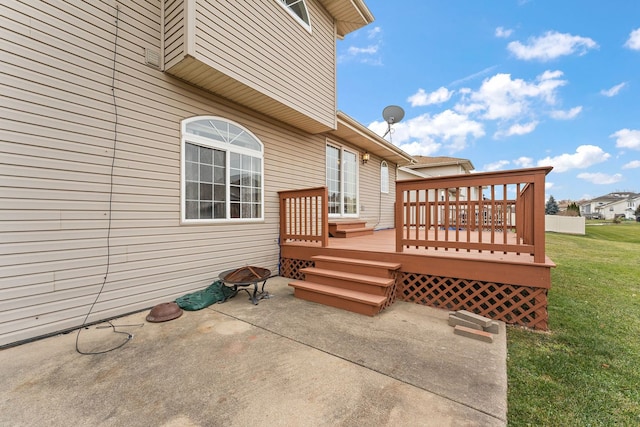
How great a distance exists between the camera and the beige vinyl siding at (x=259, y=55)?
3.25m

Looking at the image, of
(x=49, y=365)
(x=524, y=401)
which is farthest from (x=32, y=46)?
(x=524, y=401)

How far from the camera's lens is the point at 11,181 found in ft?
8.13

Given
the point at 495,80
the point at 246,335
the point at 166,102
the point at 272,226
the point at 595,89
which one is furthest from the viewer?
the point at 595,89

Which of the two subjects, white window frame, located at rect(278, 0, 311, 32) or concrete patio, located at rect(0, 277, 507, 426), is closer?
concrete patio, located at rect(0, 277, 507, 426)

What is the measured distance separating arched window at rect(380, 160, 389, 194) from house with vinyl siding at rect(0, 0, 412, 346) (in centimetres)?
459

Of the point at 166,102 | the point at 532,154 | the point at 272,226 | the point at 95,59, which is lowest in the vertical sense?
the point at 272,226

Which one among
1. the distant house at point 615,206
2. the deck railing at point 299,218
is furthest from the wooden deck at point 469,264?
the distant house at point 615,206

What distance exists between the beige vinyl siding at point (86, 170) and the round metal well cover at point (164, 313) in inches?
13.2

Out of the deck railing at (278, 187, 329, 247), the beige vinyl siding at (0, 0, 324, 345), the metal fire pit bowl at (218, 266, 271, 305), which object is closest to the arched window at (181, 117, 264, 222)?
the beige vinyl siding at (0, 0, 324, 345)

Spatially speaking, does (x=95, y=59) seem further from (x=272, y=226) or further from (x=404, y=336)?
(x=404, y=336)

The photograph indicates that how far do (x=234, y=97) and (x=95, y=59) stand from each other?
1723 mm

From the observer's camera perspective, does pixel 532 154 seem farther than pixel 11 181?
Yes

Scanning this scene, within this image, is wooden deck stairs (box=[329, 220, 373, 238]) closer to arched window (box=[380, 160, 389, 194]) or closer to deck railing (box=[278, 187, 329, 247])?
deck railing (box=[278, 187, 329, 247])

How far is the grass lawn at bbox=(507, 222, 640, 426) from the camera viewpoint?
160cm
